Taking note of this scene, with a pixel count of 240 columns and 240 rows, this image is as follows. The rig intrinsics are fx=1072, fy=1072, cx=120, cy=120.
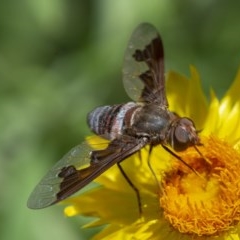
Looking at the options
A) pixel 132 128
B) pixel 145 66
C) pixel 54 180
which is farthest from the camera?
pixel 145 66

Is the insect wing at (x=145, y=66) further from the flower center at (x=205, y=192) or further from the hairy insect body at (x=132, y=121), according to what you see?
the flower center at (x=205, y=192)

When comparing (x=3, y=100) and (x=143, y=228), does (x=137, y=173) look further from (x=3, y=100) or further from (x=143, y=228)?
(x=3, y=100)

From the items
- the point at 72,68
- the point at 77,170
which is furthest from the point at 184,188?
the point at 72,68

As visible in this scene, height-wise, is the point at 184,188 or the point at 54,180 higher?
the point at 54,180

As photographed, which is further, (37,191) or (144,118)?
(144,118)

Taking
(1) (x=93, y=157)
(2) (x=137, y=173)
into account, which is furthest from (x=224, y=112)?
(1) (x=93, y=157)

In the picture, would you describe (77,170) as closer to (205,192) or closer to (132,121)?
(132,121)

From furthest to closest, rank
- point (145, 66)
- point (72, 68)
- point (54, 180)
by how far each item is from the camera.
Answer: point (72, 68)
point (145, 66)
point (54, 180)
